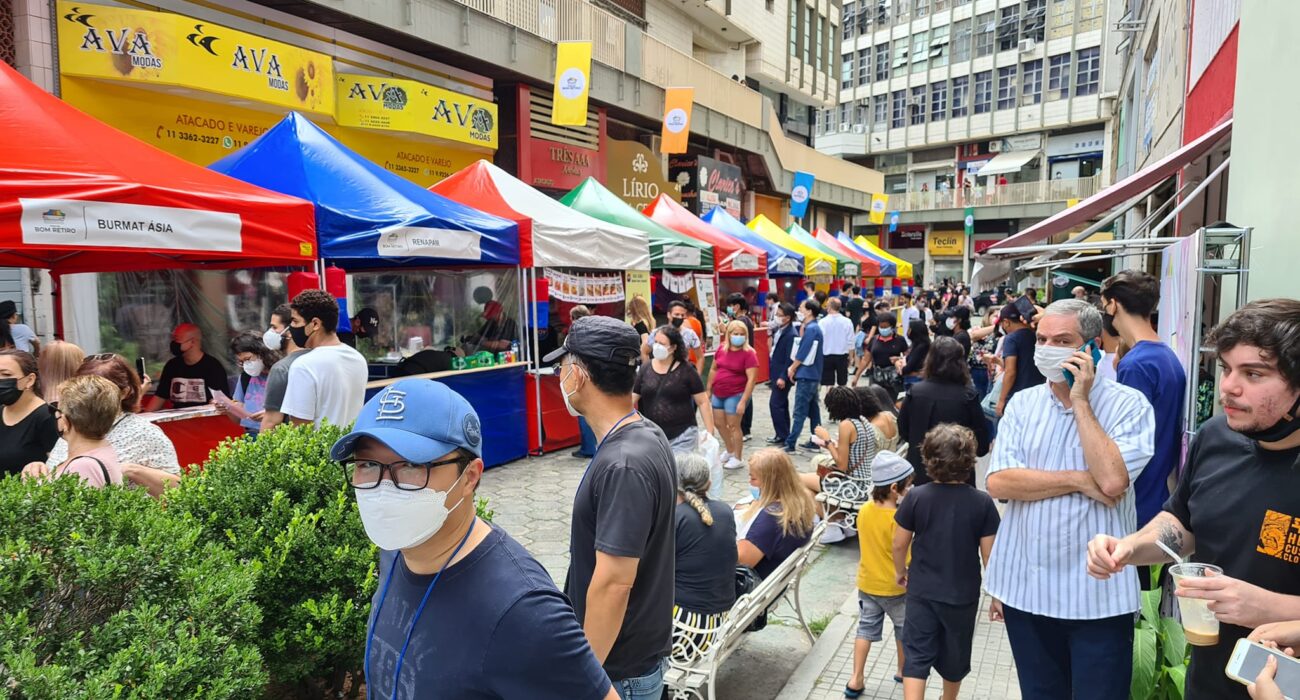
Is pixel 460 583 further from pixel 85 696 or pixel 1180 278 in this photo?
pixel 1180 278

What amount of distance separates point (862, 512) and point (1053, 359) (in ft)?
5.37

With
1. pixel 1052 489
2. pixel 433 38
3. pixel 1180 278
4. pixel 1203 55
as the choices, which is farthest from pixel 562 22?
pixel 1052 489

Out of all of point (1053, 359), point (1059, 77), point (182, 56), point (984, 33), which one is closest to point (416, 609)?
point (1053, 359)

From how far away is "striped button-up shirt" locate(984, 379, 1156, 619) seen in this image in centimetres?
274

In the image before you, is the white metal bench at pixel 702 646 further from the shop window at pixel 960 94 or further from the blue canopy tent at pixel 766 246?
the shop window at pixel 960 94

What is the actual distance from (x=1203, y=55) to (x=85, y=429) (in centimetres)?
927

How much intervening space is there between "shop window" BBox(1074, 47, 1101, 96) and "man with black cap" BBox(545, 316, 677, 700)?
50291 millimetres

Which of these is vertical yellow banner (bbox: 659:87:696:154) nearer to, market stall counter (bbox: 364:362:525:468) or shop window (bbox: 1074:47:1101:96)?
market stall counter (bbox: 364:362:525:468)

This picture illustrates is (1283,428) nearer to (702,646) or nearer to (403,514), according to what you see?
(403,514)

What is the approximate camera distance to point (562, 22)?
16.8m

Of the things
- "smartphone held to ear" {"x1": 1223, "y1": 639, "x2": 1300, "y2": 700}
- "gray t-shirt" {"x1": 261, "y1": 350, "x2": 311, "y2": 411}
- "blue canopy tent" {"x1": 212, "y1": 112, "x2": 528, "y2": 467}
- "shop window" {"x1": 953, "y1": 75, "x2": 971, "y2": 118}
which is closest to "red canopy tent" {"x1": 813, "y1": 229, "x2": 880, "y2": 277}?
"blue canopy tent" {"x1": 212, "y1": 112, "x2": 528, "y2": 467}

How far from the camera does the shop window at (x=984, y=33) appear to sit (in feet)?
161

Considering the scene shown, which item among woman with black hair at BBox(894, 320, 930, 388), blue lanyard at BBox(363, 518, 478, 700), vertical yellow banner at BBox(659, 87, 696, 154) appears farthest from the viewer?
vertical yellow banner at BBox(659, 87, 696, 154)

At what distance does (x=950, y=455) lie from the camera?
3572mm
